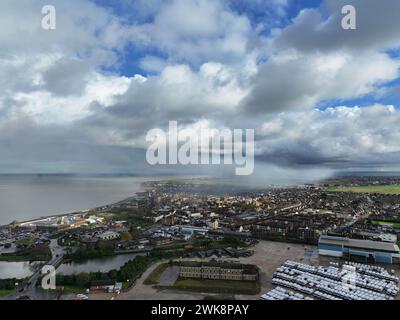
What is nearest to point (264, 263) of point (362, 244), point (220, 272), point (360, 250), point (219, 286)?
point (220, 272)

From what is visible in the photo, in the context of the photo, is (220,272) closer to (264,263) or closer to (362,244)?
(264,263)

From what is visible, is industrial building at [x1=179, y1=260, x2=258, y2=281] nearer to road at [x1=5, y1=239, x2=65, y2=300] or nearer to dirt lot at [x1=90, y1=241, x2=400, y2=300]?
dirt lot at [x1=90, y1=241, x2=400, y2=300]

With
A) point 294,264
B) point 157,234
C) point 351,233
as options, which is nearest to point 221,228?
point 157,234

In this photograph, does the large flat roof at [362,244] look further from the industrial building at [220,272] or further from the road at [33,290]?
the road at [33,290]

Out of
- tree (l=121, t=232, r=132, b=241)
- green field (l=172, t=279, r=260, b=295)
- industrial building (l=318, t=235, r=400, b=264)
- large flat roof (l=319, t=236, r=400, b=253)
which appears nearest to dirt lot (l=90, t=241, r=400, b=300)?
green field (l=172, t=279, r=260, b=295)

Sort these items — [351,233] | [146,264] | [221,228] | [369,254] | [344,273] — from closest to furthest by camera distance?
[344,273] < [146,264] < [369,254] < [351,233] < [221,228]

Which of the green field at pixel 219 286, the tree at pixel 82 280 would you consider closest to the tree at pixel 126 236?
the tree at pixel 82 280

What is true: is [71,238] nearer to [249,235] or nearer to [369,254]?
[249,235]
